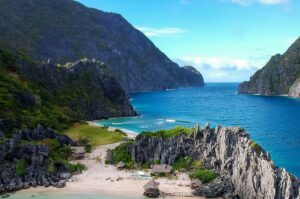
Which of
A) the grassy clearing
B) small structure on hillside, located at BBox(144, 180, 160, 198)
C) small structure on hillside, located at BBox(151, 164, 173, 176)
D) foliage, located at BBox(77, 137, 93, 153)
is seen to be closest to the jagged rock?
small structure on hillside, located at BBox(144, 180, 160, 198)

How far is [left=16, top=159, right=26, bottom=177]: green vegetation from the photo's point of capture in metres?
75.2

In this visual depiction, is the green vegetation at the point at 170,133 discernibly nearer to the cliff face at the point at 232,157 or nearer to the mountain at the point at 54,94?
the cliff face at the point at 232,157

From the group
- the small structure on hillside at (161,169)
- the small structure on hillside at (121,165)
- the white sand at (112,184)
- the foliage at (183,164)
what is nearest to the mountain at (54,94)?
the white sand at (112,184)

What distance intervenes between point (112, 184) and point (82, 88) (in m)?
113

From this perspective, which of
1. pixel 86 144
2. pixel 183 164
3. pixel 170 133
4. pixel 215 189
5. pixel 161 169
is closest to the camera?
pixel 215 189

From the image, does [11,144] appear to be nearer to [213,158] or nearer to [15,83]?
[213,158]

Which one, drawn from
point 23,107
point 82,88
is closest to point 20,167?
point 23,107

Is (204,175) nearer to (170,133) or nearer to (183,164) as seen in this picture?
(183,164)

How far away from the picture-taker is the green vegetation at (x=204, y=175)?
2884 inches

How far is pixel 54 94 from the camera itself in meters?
166

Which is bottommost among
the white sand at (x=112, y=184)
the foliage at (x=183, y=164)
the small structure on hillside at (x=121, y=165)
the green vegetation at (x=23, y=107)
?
the white sand at (x=112, y=184)

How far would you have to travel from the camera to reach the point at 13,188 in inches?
2822

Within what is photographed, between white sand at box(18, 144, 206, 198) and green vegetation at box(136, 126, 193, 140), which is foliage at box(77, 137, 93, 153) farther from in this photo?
green vegetation at box(136, 126, 193, 140)

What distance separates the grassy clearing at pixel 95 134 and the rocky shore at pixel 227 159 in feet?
64.5
